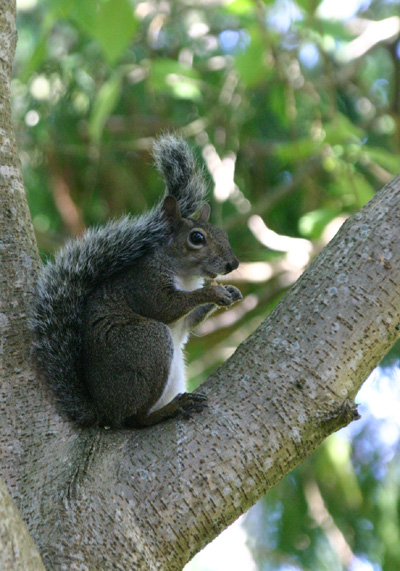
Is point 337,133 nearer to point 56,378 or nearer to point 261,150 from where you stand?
point 261,150

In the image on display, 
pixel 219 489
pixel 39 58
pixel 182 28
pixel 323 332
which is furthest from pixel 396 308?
pixel 182 28

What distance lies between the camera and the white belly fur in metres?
1.83

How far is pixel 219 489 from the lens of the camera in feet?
4.14

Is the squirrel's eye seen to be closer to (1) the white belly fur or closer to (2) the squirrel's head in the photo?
(2) the squirrel's head

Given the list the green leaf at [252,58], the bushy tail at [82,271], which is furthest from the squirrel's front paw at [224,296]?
the green leaf at [252,58]

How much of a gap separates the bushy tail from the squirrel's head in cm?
6

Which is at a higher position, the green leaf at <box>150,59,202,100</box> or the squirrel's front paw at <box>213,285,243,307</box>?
the green leaf at <box>150,59,202,100</box>

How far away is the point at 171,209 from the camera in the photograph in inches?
85.7

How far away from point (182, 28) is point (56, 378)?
107 inches

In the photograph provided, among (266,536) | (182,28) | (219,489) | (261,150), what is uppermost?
(182,28)

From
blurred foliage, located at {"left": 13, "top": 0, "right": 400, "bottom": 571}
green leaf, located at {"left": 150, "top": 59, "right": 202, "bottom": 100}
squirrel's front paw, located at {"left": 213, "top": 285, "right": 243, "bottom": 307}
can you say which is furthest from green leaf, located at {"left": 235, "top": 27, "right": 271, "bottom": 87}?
squirrel's front paw, located at {"left": 213, "top": 285, "right": 243, "bottom": 307}

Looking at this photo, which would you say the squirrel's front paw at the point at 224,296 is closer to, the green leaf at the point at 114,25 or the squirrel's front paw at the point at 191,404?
the squirrel's front paw at the point at 191,404

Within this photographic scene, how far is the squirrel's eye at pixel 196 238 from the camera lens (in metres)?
2.19

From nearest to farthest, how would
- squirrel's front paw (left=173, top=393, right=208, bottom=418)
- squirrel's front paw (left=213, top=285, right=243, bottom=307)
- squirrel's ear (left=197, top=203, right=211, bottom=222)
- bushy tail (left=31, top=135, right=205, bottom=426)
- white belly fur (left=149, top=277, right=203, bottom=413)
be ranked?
squirrel's front paw (left=173, top=393, right=208, bottom=418) < bushy tail (left=31, top=135, right=205, bottom=426) < white belly fur (left=149, top=277, right=203, bottom=413) < squirrel's front paw (left=213, top=285, right=243, bottom=307) < squirrel's ear (left=197, top=203, right=211, bottom=222)
